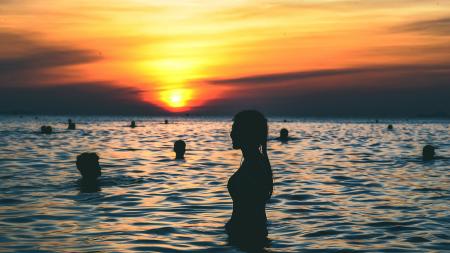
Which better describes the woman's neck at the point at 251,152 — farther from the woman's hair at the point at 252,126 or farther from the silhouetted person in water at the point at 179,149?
the silhouetted person in water at the point at 179,149

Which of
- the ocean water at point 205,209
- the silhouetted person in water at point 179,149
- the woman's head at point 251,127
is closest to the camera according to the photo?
the woman's head at point 251,127

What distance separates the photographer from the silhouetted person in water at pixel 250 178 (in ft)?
30.9

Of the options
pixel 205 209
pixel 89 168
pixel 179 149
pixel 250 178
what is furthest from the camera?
pixel 179 149

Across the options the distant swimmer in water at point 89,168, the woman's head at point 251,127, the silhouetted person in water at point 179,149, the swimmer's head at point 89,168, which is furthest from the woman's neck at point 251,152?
the silhouetted person in water at point 179,149

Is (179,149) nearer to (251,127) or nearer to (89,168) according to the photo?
(89,168)

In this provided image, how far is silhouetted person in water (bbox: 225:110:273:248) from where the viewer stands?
9430 millimetres

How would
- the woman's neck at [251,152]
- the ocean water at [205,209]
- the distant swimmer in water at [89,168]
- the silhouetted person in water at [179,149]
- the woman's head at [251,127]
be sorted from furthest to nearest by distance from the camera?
the silhouetted person in water at [179,149] → the distant swimmer in water at [89,168] → the ocean water at [205,209] → the woman's neck at [251,152] → the woman's head at [251,127]

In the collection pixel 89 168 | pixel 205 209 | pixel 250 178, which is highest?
pixel 250 178

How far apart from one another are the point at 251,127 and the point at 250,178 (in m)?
0.92

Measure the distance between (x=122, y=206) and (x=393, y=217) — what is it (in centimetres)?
685

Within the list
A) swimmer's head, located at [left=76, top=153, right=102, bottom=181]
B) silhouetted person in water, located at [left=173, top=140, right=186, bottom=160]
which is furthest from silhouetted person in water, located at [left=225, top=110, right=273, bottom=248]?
silhouetted person in water, located at [left=173, top=140, right=186, bottom=160]

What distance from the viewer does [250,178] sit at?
9570 millimetres

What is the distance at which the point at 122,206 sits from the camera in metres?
14.1


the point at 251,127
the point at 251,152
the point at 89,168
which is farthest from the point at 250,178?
the point at 89,168
